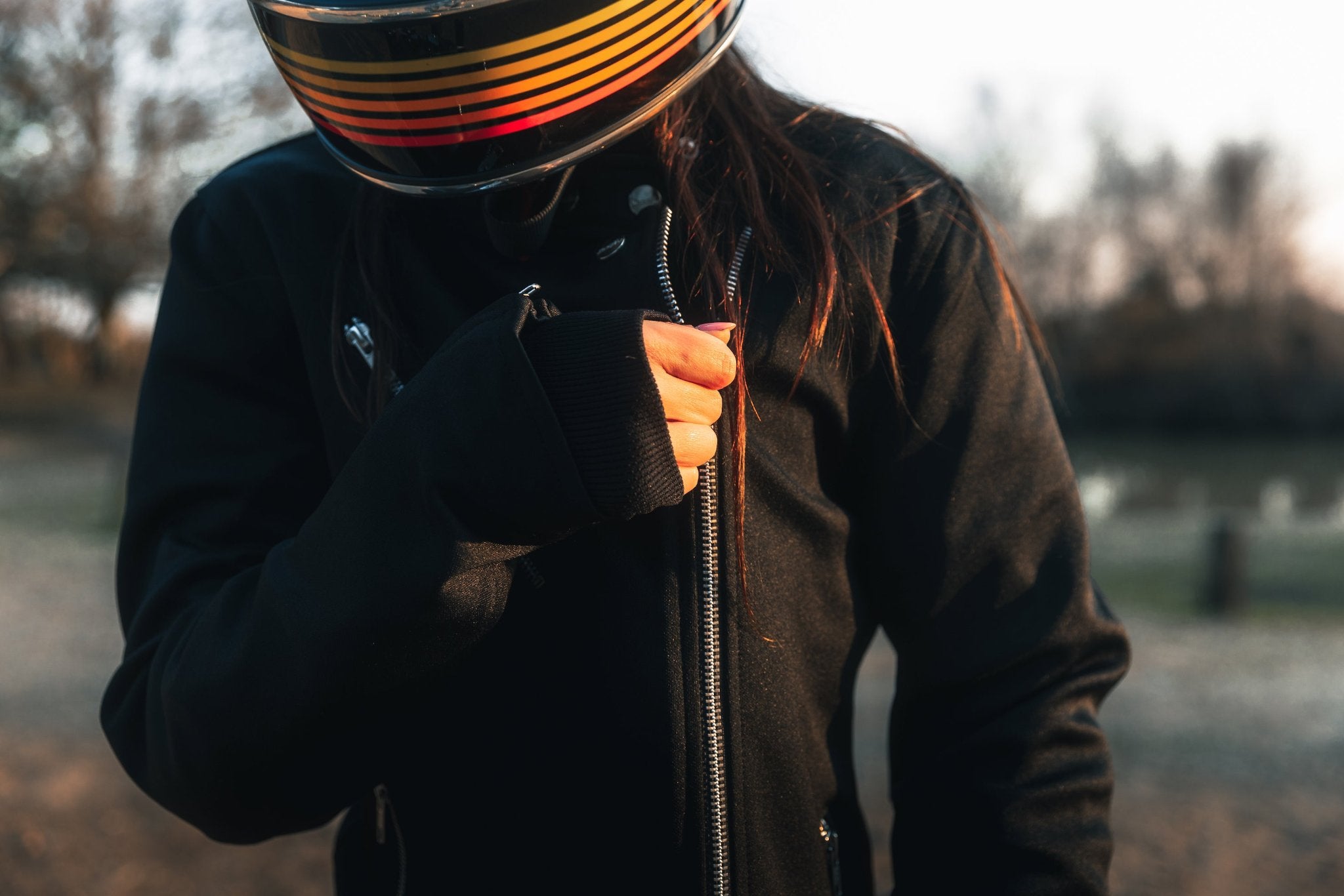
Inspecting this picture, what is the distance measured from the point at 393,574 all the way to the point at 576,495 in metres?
0.16

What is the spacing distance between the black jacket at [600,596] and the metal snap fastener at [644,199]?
1cm

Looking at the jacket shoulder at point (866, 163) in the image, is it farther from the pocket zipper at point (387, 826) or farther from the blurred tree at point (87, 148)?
the blurred tree at point (87, 148)

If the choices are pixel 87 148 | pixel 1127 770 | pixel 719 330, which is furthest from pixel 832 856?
pixel 87 148

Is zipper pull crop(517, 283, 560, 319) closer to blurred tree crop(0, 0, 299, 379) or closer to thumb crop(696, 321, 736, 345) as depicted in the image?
thumb crop(696, 321, 736, 345)

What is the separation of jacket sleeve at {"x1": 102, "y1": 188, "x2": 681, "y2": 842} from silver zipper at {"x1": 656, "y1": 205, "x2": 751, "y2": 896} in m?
0.14

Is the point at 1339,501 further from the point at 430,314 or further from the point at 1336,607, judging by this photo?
the point at 430,314

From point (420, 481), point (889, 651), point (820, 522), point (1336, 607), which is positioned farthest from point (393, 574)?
point (1336, 607)

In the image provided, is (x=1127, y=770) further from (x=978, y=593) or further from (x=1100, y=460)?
(x=1100, y=460)

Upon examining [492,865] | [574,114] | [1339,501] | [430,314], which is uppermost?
[574,114]

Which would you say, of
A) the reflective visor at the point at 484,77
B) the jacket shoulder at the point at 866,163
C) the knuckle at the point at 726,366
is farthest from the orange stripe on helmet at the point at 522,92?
the knuckle at the point at 726,366

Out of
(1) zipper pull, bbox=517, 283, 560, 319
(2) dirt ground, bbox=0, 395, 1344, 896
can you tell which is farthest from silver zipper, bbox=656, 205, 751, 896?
(2) dirt ground, bbox=0, 395, 1344, 896

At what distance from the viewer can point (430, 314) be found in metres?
1.06

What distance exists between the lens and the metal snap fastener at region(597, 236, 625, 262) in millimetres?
1021

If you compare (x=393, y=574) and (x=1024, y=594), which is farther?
(x=1024, y=594)
